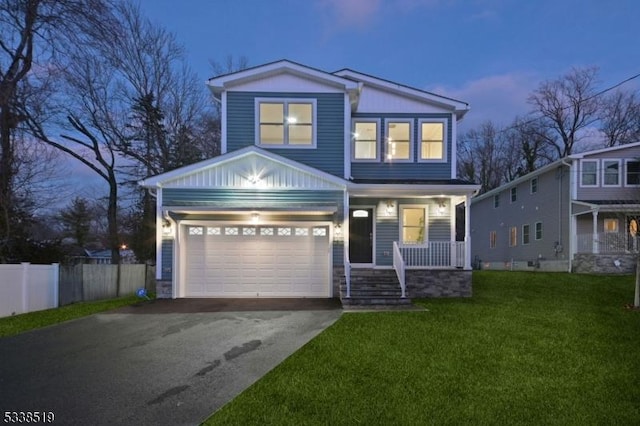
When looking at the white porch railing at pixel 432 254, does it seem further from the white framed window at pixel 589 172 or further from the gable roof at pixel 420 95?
the white framed window at pixel 589 172

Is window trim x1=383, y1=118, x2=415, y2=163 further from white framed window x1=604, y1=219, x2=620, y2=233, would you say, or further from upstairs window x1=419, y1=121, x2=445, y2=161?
white framed window x1=604, y1=219, x2=620, y2=233

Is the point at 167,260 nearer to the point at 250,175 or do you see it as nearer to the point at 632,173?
the point at 250,175

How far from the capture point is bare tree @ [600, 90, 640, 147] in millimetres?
29250

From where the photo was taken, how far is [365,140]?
13859 millimetres

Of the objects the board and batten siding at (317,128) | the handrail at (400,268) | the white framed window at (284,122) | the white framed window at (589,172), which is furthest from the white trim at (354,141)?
the white framed window at (589,172)

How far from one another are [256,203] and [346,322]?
4888 mm

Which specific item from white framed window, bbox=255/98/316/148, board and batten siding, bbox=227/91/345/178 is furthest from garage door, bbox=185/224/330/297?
white framed window, bbox=255/98/316/148

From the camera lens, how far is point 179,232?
1198cm

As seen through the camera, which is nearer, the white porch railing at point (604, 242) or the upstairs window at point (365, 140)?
the upstairs window at point (365, 140)

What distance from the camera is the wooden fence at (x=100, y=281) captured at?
12266mm

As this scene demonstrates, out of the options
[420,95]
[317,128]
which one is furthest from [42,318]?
[420,95]

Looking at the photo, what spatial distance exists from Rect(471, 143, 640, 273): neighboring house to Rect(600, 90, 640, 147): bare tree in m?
13.8

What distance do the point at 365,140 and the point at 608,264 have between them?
11950mm

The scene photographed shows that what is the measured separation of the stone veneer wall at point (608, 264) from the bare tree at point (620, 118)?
54.5 ft
